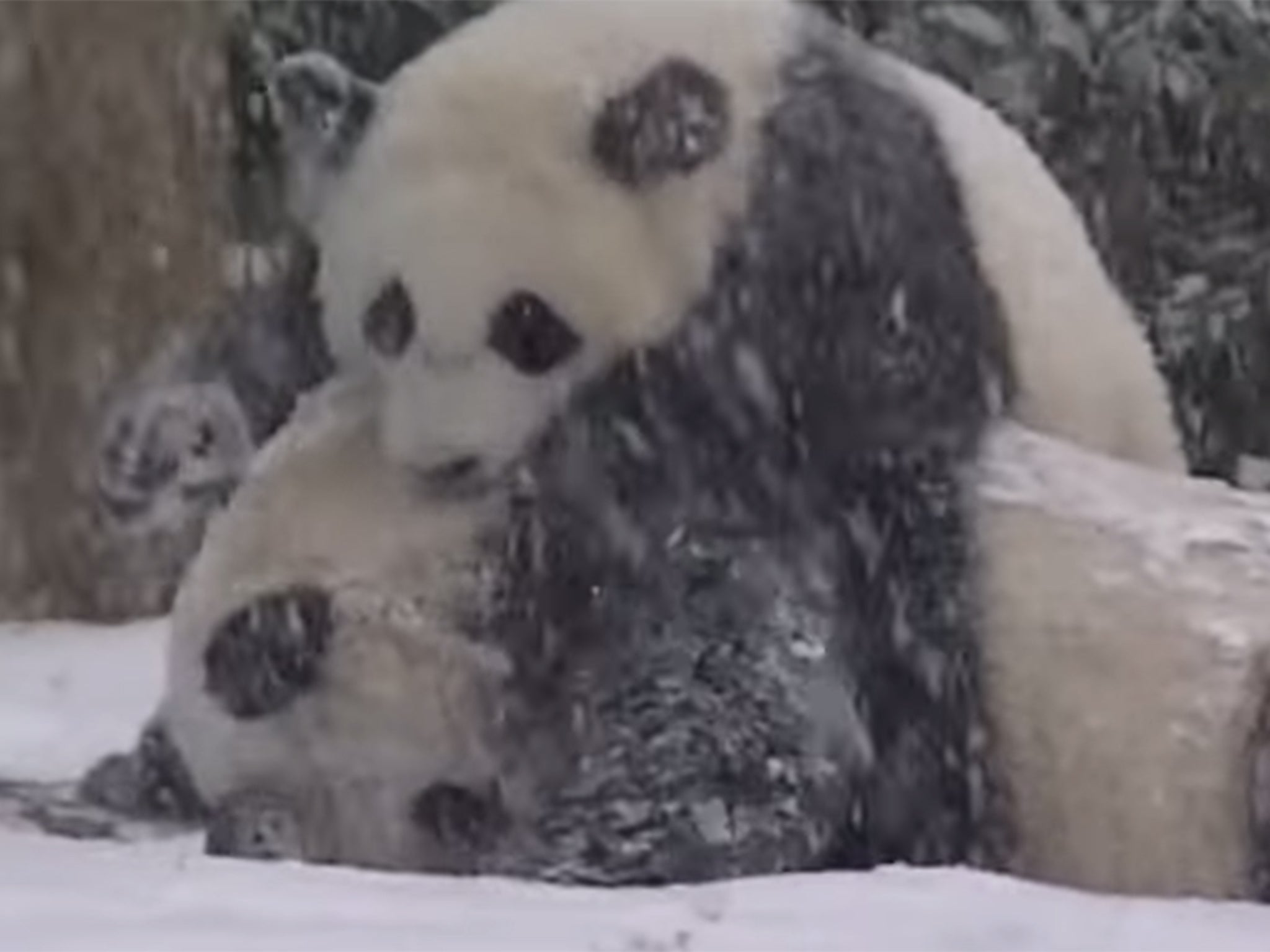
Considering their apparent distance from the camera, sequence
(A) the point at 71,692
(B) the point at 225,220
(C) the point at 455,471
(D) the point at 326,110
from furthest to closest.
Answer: (B) the point at 225,220 → (A) the point at 71,692 → (D) the point at 326,110 → (C) the point at 455,471

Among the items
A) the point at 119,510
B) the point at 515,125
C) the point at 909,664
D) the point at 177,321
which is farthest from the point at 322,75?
the point at 177,321

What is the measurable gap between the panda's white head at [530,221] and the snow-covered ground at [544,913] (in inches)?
34.5

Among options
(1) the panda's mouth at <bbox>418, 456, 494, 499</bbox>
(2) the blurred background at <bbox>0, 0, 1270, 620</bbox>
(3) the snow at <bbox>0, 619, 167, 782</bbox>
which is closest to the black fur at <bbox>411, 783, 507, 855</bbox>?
(1) the panda's mouth at <bbox>418, 456, 494, 499</bbox>

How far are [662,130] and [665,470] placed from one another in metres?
0.45

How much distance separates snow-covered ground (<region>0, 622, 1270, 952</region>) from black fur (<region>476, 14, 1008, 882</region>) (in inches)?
22.3

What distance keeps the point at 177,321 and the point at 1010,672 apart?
12.2ft

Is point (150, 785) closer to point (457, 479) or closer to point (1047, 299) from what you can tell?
point (457, 479)

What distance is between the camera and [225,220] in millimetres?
8992

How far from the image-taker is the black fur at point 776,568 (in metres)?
5.13

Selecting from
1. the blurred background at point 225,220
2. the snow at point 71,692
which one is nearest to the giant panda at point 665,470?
the blurred background at point 225,220

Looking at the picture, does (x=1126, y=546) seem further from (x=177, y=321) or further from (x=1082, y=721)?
(x=177, y=321)

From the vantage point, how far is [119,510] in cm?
600

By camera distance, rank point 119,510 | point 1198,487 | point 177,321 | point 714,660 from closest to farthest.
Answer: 1. point 714,660
2. point 1198,487
3. point 119,510
4. point 177,321

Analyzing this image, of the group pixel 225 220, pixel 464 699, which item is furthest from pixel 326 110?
pixel 225 220
